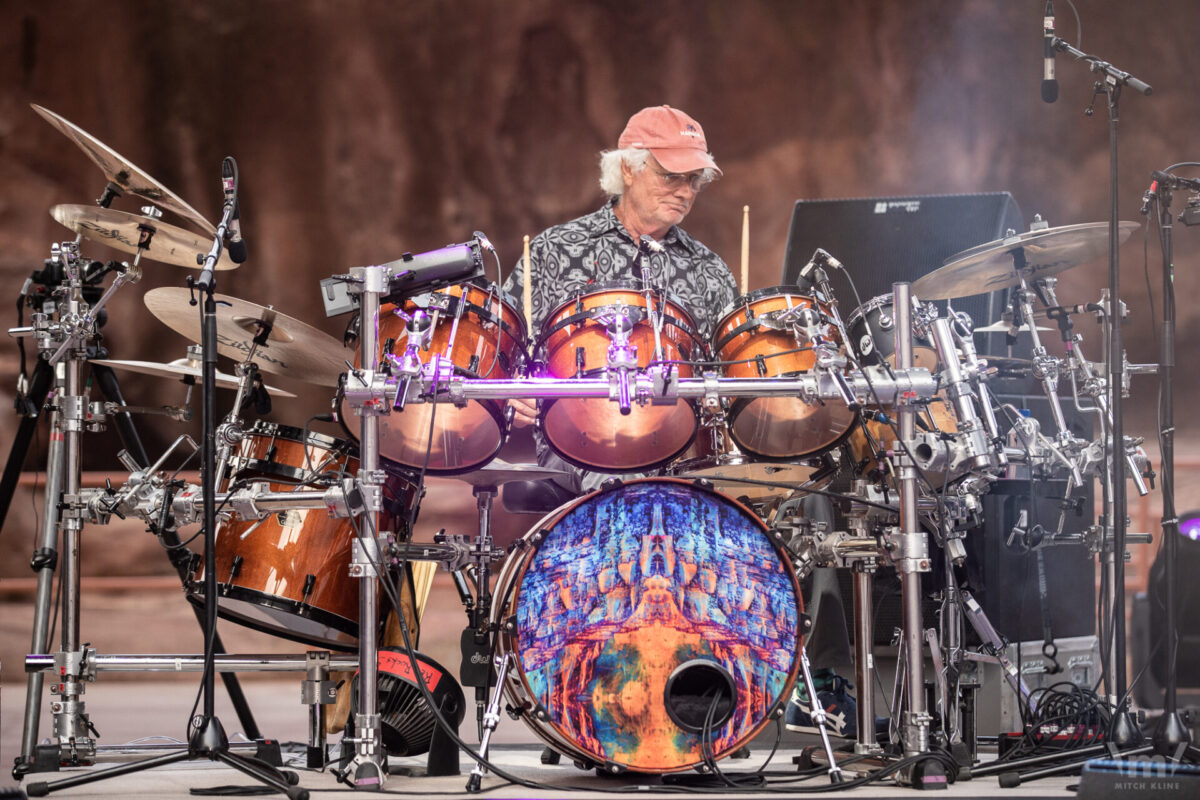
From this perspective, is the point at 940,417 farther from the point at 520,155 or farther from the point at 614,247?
the point at 520,155

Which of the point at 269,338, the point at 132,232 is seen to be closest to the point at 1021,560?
the point at 269,338

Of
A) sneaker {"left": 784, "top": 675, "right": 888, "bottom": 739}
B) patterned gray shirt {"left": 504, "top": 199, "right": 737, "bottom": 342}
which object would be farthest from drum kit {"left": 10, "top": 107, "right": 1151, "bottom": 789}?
patterned gray shirt {"left": 504, "top": 199, "right": 737, "bottom": 342}

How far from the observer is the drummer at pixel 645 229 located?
390cm

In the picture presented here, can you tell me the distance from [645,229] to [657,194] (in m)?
0.14

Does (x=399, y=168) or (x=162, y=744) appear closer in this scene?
(x=162, y=744)

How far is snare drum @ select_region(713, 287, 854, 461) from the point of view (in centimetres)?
288

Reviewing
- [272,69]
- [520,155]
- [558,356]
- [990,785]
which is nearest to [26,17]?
[272,69]

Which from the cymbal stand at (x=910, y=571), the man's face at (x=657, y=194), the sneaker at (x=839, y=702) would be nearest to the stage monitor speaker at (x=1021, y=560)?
the sneaker at (x=839, y=702)

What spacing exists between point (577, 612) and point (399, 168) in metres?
4.26

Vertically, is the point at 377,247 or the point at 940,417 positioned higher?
the point at 377,247

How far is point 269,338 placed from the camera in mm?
3326

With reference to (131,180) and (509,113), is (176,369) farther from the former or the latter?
(509,113)

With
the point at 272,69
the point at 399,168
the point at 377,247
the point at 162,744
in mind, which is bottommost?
the point at 162,744

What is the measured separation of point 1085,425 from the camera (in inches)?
156
